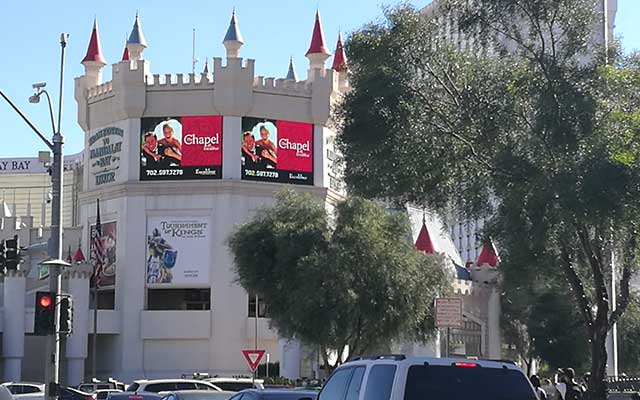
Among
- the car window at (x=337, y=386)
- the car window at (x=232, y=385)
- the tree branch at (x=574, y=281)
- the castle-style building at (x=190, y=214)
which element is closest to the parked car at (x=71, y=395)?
the car window at (x=232, y=385)

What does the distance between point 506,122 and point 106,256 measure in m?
45.3

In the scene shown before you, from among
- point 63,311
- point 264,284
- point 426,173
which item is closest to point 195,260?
point 264,284

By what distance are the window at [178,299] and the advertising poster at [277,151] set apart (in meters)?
7.08

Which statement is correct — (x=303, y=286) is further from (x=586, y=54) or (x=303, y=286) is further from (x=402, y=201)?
(x=586, y=54)

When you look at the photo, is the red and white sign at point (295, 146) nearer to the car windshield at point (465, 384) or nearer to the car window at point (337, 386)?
the car window at point (337, 386)

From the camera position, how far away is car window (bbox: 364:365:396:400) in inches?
474

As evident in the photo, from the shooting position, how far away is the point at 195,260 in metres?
61.3

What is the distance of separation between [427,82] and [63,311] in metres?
9.59

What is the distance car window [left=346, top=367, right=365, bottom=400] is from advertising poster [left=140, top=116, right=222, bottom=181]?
1927 inches

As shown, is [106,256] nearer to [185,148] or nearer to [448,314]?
[185,148]

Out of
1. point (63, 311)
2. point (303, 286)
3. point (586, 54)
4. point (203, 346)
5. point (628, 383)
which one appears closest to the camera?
point (586, 54)

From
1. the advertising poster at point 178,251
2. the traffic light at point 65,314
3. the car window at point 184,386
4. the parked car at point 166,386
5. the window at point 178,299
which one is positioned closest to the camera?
the traffic light at point 65,314

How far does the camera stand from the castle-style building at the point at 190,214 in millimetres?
60094

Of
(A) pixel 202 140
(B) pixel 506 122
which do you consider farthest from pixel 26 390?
(B) pixel 506 122
